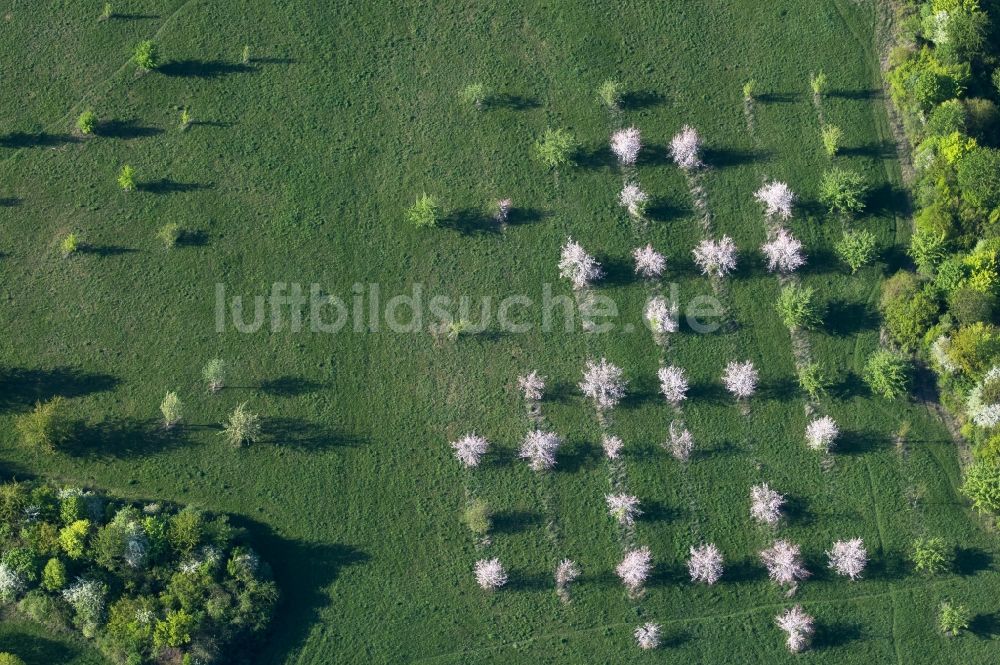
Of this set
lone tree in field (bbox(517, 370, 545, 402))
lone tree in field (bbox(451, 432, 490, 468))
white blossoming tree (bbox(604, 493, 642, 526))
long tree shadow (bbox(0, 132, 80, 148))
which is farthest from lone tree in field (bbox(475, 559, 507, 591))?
long tree shadow (bbox(0, 132, 80, 148))

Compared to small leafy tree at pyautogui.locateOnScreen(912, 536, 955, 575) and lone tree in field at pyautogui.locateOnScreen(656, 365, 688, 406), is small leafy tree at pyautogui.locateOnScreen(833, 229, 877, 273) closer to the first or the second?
lone tree in field at pyautogui.locateOnScreen(656, 365, 688, 406)

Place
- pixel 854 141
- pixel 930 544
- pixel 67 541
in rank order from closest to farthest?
pixel 67 541 → pixel 930 544 → pixel 854 141

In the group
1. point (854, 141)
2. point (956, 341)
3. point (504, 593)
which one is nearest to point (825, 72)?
point (854, 141)

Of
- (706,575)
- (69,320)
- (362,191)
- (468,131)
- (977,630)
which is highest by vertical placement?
(468,131)

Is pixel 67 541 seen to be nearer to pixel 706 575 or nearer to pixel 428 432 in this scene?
pixel 428 432

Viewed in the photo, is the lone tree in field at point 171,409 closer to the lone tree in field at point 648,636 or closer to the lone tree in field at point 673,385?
the lone tree in field at point 673,385

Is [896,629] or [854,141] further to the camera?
[854,141]

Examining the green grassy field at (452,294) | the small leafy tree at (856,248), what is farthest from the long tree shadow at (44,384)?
the small leafy tree at (856,248)
